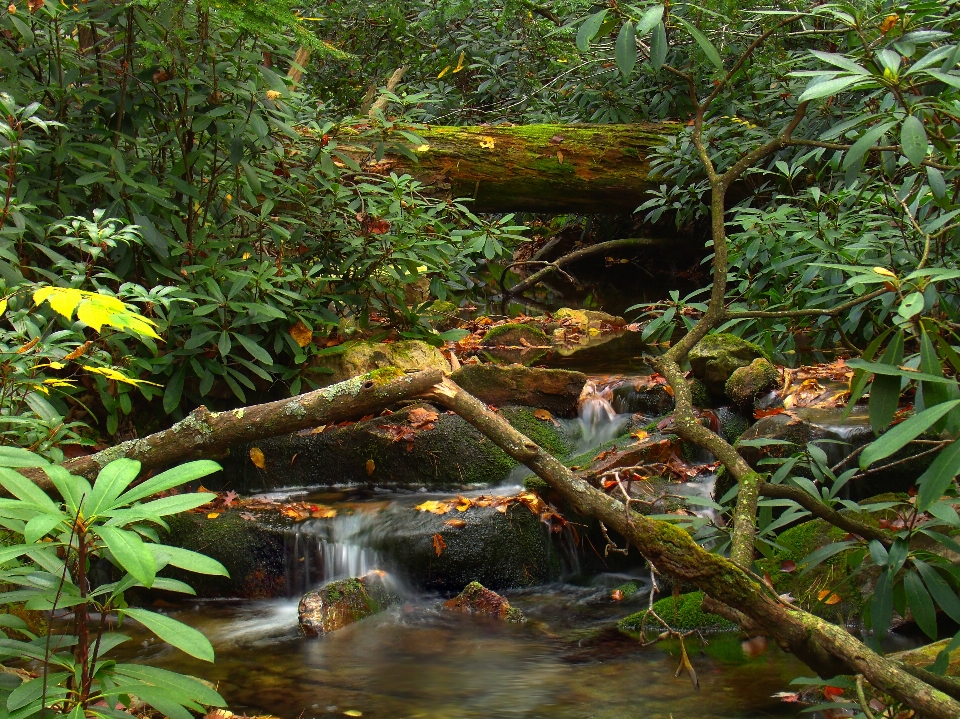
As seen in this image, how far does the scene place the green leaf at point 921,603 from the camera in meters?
2.46

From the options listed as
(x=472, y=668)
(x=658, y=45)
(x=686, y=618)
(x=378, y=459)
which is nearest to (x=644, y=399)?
(x=378, y=459)

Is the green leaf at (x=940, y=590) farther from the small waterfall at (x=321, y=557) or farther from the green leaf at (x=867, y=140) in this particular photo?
the small waterfall at (x=321, y=557)

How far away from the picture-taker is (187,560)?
5.41 feet

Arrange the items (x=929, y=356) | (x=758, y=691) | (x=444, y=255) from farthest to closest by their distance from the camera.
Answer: (x=444, y=255) → (x=758, y=691) → (x=929, y=356)

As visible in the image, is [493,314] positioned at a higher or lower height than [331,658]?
higher

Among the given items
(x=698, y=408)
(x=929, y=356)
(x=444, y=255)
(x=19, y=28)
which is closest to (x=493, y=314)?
(x=444, y=255)

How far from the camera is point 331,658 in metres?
4.10

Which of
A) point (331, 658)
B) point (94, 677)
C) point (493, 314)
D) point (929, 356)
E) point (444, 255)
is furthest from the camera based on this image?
point (493, 314)

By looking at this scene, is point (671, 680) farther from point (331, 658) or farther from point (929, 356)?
point (929, 356)

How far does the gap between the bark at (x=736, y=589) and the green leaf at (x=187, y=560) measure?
1333mm

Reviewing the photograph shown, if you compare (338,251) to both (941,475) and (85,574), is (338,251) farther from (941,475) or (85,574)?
(941,475)

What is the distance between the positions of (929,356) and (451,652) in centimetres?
282

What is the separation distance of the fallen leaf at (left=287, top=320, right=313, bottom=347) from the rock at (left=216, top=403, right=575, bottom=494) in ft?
2.11

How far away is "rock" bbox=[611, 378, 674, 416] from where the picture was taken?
21.1 ft
